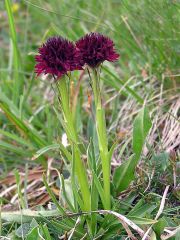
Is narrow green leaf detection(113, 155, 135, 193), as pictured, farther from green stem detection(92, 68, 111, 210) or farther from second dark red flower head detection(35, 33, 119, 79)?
second dark red flower head detection(35, 33, 119, 79)

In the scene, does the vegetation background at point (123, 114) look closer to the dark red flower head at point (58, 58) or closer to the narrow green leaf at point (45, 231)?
the narrow green leaf at point (45, 231)

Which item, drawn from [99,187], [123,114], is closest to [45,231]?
[99,187]

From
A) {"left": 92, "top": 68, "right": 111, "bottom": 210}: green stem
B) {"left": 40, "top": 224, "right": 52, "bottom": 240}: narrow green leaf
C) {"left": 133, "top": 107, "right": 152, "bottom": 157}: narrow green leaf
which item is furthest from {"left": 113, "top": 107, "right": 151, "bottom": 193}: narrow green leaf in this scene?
{"left": 40, "top": 224, "right": 52, "bottom": 240}: narrow green leaf

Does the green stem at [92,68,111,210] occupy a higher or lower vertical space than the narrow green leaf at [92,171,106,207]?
higher

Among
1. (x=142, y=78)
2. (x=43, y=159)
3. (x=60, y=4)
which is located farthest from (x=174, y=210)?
(x=60, y=4)

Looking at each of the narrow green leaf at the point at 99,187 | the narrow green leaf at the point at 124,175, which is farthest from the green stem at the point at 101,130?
the narrow green leaf at the point at 124,175
